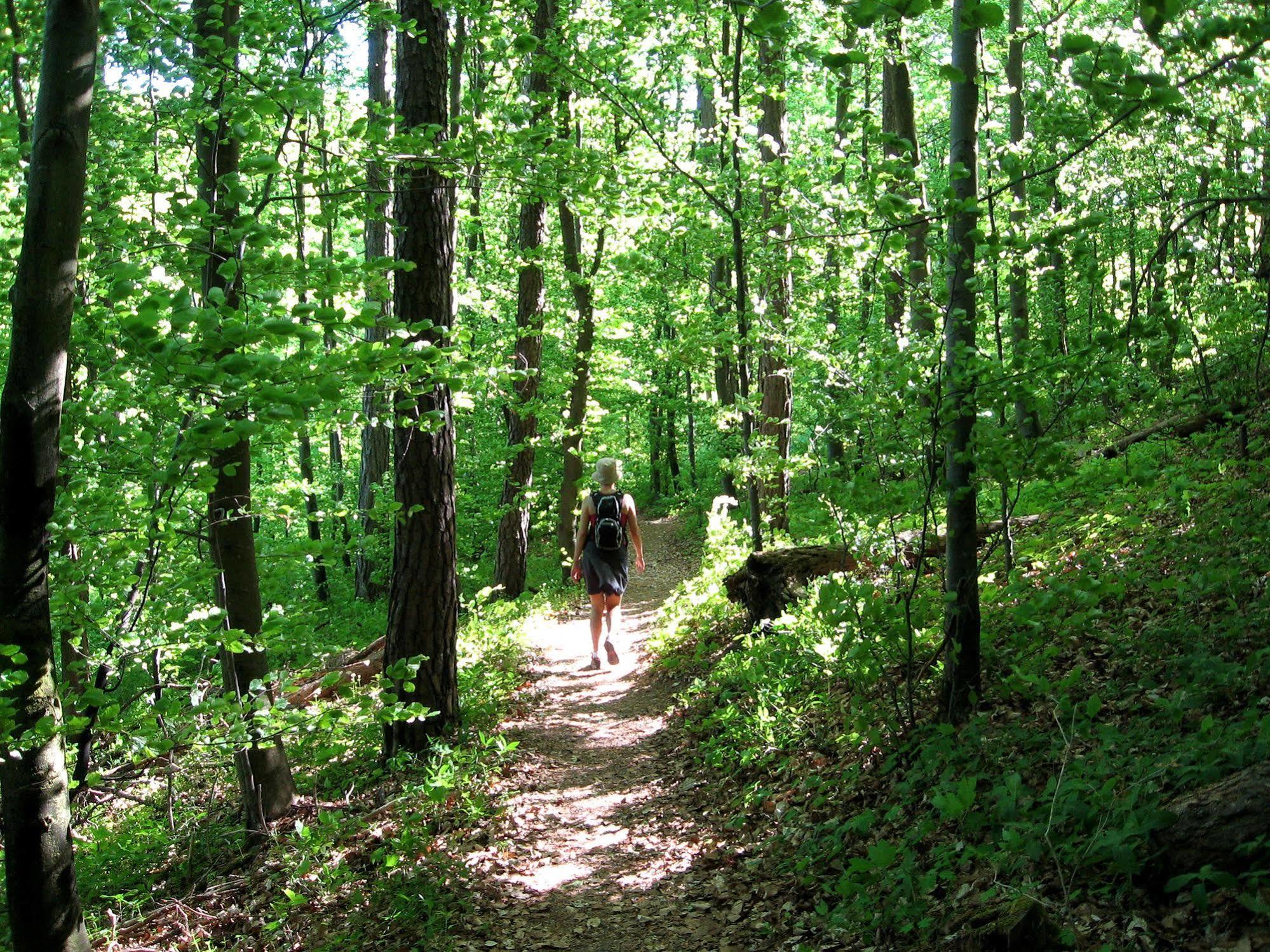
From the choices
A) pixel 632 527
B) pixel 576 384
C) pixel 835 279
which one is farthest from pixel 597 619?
pixel 576 384

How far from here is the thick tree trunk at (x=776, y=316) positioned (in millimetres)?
8938

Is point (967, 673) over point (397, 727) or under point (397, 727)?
over

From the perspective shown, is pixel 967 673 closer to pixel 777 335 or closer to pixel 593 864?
pixel 593 864

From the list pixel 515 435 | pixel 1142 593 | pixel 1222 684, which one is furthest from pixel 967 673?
pixel 515 435

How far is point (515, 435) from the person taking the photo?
13.9m

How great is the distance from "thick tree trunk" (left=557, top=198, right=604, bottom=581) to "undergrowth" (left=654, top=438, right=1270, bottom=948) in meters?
7.68

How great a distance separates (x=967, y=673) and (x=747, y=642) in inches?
116

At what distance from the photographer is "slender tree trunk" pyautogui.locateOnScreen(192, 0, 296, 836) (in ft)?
14.9

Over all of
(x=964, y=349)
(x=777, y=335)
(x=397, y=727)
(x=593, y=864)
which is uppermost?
(x=777, y=335)

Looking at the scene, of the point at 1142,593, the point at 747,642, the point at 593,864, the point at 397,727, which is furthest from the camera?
the point at 747,642

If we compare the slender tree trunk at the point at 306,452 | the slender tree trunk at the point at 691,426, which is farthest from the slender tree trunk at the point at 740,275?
the slender tree trunk at the point at 691,426

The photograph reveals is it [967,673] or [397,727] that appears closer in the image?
[967,673]

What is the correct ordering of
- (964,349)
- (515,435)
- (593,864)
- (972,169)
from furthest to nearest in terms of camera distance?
1. (515,435)
2. (593,864)
3. (972,169)
4. (964,349)

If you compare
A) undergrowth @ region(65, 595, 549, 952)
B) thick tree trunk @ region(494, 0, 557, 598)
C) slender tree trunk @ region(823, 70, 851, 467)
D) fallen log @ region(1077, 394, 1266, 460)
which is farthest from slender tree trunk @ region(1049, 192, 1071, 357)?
thick tree trunk @ region(494, 0, 557, 598)
